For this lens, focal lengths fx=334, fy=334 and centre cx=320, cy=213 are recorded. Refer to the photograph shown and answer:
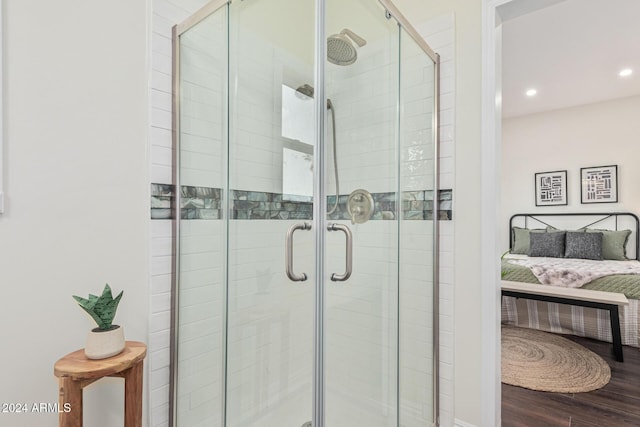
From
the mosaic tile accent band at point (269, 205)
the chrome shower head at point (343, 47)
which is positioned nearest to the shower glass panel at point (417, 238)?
the mosaic tile accent band at point (269, 205)

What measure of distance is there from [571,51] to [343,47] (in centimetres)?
339

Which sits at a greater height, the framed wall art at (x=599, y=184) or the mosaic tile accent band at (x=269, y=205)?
the framed wall art at (x=599, y=184)

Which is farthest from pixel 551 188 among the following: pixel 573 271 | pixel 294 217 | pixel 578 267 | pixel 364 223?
pixel 294 217

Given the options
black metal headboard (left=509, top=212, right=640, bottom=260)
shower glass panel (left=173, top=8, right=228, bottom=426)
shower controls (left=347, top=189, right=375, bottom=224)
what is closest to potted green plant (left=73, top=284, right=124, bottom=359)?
shower glass panel (left=173, top=8, right=228, bottom=426)

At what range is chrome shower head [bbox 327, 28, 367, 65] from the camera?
1.21 metres

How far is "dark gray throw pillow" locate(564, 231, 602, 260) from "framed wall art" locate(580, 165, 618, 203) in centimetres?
80

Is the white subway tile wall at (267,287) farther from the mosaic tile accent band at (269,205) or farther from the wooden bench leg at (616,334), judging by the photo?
the wooden bench leg at (616,334)

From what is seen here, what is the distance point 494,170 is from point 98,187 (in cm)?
180

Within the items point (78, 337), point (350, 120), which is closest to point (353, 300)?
point (350, 120)

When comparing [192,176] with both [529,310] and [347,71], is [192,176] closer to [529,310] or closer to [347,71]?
[347,71]

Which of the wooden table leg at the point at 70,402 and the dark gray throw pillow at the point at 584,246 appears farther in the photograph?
the dark gray throw pillow at the point at 584,246

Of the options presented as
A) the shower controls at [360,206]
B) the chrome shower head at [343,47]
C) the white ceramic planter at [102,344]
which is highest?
the chrome shower head at [343,47]

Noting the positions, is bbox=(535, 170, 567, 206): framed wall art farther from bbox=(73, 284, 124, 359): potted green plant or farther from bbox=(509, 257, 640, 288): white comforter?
bbox=(73, 284, 124, 359): potted green plant

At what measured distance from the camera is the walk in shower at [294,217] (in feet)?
3.94
